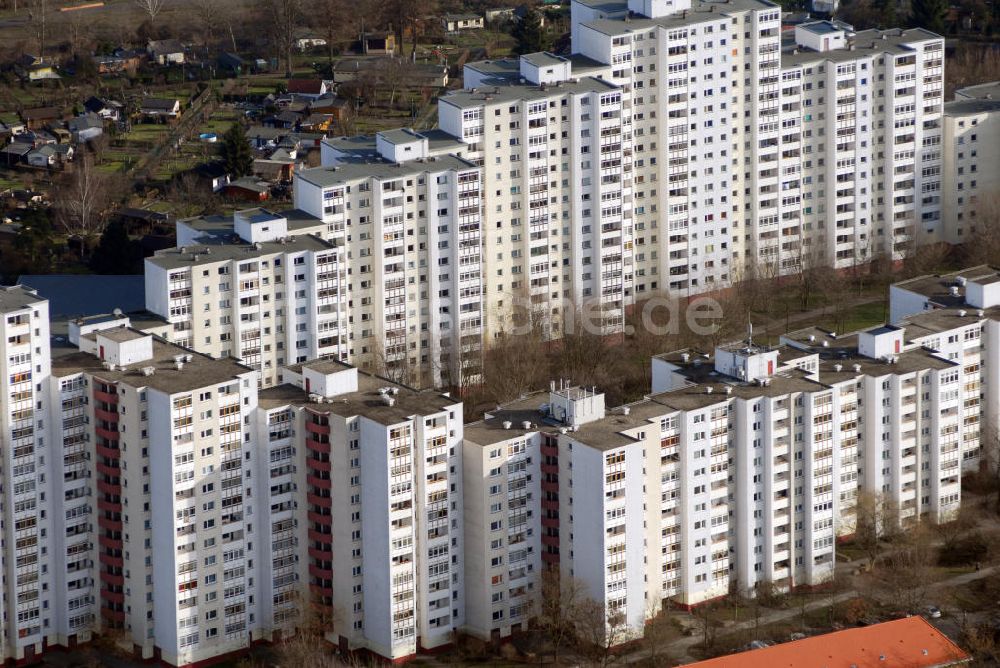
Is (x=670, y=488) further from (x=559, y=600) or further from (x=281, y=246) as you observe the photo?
(x=281, y=246)

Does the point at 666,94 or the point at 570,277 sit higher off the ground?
the point at 666,94

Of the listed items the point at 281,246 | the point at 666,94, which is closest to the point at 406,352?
the point at 281,246

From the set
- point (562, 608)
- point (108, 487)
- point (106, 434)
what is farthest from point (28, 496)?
point (562, 608)

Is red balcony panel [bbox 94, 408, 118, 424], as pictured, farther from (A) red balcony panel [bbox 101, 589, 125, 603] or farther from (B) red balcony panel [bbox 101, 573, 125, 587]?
(A) red balcony panel [bbox 101, 589, 125, 603]

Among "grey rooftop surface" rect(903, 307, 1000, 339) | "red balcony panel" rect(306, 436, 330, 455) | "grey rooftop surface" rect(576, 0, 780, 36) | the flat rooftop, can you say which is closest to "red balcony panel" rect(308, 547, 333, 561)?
"red balcony panel" rect(306, 436, 330, 455)

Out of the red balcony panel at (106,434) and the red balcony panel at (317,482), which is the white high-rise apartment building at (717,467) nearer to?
the red balcony panel at (317,482)

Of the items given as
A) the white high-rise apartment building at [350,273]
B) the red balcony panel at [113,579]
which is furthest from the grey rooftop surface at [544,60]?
the red balcony panel at [113,579]
